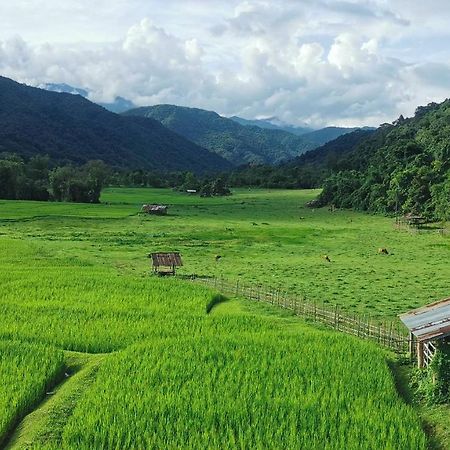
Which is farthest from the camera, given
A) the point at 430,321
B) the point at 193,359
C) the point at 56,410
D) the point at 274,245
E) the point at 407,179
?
the point at 407,179

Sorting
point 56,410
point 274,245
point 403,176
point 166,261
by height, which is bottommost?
point 56,410

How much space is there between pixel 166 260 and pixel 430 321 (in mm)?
21473

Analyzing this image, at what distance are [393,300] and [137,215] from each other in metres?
55.3

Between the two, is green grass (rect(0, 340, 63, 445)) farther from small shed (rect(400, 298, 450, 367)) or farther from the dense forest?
the dense forest

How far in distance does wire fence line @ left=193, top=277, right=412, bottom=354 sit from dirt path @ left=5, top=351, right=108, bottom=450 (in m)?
11.5

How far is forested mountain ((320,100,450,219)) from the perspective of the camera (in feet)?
267

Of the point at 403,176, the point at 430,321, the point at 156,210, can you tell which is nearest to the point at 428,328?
the point at 430,321

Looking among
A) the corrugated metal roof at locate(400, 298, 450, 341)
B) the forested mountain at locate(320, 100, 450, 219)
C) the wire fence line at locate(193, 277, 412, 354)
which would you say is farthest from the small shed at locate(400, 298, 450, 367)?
the forested mountain at locate(320, 100, 450, 219)

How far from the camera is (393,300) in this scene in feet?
104

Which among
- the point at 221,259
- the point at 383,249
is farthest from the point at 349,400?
the point at 383,249

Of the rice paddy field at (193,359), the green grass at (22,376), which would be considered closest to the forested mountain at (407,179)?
the rice paddy field at (193,359)

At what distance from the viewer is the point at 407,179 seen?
294 feet

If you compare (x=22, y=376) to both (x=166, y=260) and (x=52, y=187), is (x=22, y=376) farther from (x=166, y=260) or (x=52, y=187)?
(x=52, y=187)

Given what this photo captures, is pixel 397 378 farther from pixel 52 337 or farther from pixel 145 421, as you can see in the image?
pixel 52 337
